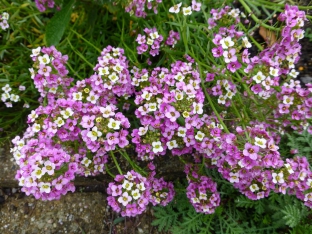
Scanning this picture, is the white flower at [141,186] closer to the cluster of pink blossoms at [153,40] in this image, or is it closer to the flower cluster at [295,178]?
the flower cluster at [295,178]

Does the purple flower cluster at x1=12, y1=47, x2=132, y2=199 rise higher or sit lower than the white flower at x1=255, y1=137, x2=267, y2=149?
lower

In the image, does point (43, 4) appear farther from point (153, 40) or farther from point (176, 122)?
point (176, 122)

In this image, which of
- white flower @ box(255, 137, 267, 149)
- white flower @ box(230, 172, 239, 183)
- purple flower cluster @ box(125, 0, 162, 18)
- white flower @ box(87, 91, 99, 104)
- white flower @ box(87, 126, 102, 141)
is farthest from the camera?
purple flower cluster @ box(125, 0, 162, 18)

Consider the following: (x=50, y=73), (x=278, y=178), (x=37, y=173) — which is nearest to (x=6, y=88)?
(x=50, y=73)

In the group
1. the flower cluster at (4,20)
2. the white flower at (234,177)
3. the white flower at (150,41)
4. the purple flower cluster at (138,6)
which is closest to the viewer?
the white flower at (234,177)

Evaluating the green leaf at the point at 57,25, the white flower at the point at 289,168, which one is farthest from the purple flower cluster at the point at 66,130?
the white flower at the point at 289,168

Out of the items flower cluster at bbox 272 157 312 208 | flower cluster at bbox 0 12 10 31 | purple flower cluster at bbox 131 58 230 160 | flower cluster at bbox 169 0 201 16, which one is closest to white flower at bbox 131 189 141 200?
purple flower cluster at bbox 131 58 230 160

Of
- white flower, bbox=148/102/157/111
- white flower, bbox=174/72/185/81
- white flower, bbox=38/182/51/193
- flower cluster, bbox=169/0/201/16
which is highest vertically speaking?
flower cluster, bbox=169/0/201/16

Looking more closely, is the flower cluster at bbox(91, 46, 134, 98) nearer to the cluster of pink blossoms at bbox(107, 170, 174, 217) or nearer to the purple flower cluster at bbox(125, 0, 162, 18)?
the purple flower cluster at bbox(125, 0, 162, 18)

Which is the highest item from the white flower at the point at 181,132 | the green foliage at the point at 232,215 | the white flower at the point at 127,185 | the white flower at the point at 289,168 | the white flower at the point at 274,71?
the white flower at the point at 274,71
